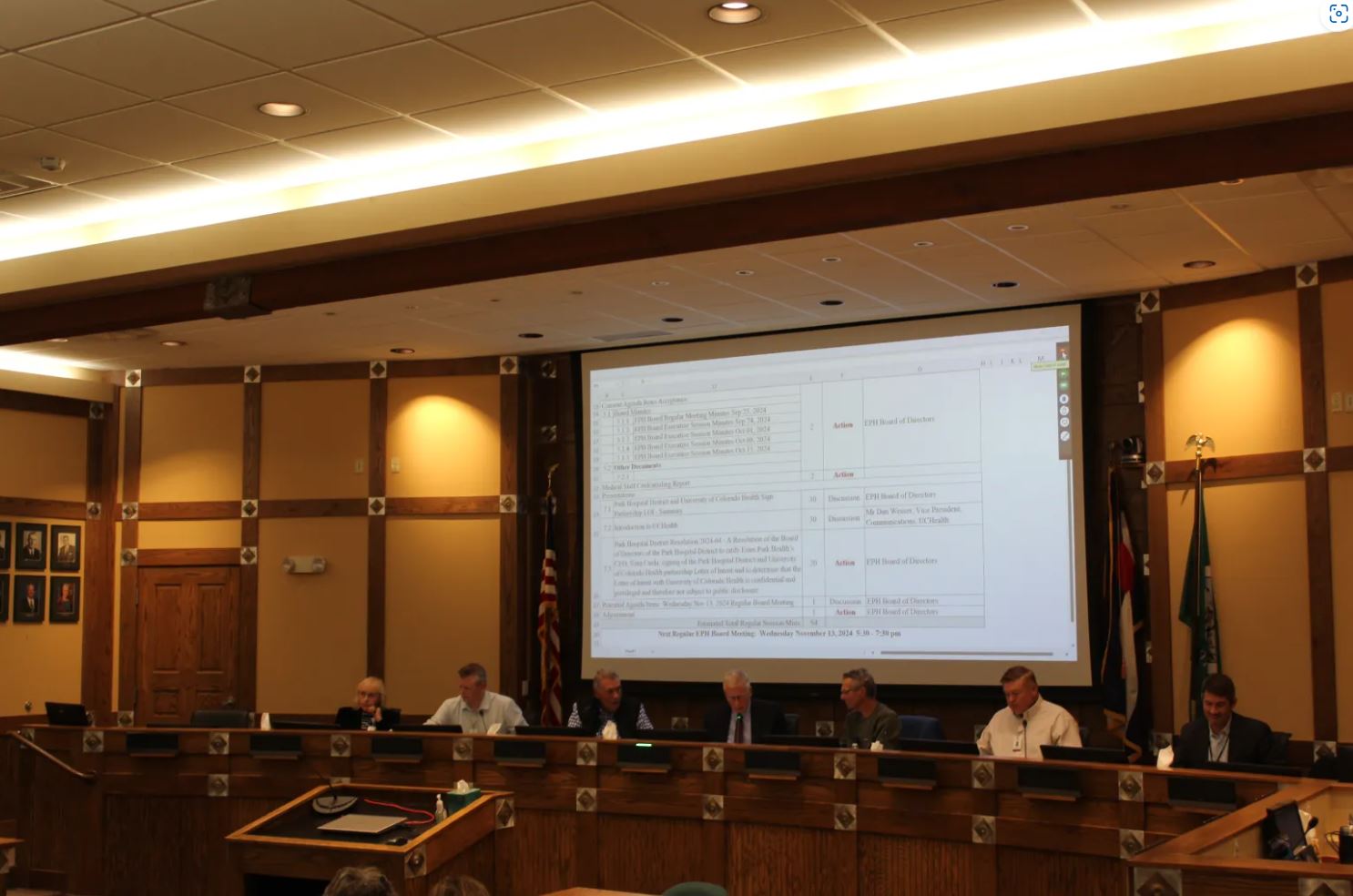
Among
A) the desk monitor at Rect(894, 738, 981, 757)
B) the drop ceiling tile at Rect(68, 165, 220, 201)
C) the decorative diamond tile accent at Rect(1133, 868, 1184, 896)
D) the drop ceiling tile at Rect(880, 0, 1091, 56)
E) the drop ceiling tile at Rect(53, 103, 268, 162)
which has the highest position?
the drop ceiling tile at Rect(880, 0, 1091, 56)

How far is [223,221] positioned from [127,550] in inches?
181

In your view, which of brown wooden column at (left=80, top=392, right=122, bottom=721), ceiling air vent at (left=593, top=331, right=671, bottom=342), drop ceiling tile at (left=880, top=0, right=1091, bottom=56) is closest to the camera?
drop ceiling tile at (left=880, top=0, right=1091, bottom=56)

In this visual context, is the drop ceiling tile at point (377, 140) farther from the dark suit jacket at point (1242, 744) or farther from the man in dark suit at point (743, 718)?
the dark suit jacket at point (1242, 744)

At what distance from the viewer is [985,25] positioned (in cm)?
527

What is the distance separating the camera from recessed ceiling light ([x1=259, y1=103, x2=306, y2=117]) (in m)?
6.07

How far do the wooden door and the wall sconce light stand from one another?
47cm

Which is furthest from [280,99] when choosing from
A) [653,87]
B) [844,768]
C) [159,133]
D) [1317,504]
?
[1317,504]

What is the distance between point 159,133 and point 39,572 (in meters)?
5.58

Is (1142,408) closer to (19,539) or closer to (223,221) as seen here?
(223,221)

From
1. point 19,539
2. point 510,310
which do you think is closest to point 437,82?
point 510,310

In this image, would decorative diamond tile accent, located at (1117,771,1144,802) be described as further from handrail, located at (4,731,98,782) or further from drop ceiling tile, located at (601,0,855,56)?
handrail, located at (4,731,98,782)

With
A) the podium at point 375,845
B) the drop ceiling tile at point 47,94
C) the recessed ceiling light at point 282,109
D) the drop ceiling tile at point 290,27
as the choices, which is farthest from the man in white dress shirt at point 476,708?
the drop ceiling tile at point 290,27

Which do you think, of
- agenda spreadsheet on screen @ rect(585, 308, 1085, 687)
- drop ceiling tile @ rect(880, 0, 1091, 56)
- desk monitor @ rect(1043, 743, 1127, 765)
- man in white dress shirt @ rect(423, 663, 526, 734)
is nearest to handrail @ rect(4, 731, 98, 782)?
man in white dress shirt @ rect(423, 663, 526, 734)

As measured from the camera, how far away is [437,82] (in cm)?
582
